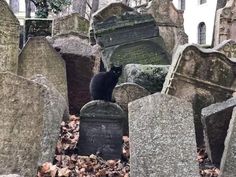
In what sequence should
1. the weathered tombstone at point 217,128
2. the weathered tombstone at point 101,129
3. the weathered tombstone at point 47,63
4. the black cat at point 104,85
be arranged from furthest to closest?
1. the weathered tombstone at point 47,63
2. the black cat at point 104,85
3. the weathered tombstone at point 101,129
4. the weathered tombstone at point 217,128

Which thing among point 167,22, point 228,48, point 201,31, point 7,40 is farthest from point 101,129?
point 201,31

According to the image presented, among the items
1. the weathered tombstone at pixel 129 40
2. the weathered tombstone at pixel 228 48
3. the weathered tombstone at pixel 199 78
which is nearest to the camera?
the weathered tombstone at pixel 199 78

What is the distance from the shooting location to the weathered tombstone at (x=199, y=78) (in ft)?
22.2

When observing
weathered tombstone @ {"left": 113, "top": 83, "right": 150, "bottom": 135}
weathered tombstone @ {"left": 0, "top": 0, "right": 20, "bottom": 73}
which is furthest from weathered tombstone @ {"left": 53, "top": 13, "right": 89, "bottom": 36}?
weathered tombstone @ {"left": 113, "top": 83, "right": 150, "bottom": 135}

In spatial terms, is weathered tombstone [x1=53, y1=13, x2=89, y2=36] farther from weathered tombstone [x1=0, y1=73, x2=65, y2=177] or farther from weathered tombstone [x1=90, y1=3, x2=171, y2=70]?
weathered tombstone [x1=0, y1=73, x2=65, y2=177]

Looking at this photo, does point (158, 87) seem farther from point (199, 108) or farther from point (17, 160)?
point (17, 160)

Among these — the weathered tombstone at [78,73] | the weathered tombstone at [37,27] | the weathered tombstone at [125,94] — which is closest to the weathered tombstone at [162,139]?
the weathered tombstone at [125,94]

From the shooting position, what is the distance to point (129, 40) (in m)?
9.73

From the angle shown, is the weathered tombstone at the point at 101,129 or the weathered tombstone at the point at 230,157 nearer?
the weathered tombstone at the point at 230,157

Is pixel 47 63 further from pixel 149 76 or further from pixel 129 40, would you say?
pixel 129 40

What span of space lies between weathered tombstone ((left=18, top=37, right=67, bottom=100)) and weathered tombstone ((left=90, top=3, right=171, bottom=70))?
4.87 feet

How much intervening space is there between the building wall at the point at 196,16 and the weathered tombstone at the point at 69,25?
2273cm

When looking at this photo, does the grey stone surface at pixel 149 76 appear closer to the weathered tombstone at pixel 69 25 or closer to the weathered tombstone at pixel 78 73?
the weathered tombstone at pixel 78 73

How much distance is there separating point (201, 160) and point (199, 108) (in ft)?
3.22
